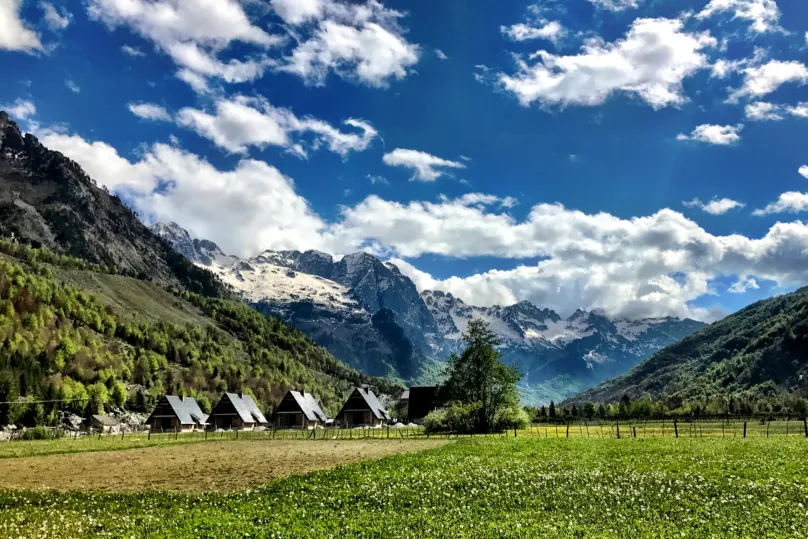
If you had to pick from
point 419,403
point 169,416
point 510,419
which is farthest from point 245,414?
point 510,419

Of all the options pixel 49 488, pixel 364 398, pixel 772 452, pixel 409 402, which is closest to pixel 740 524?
pixel 772 452

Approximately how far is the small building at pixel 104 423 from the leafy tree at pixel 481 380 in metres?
110

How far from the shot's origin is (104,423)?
162125 mm

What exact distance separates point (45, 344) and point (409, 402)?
125548 mm

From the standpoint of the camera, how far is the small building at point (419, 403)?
573 feet

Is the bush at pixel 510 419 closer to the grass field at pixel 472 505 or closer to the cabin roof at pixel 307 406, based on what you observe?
the grass field at pixel 472 505

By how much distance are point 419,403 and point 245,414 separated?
5501 cm

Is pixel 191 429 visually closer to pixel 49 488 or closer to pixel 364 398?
pixel 364 398

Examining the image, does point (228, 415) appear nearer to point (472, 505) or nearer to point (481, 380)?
point (481, 380)

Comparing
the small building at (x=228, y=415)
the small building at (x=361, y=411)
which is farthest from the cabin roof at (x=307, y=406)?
the small building at (x=228, y=415)

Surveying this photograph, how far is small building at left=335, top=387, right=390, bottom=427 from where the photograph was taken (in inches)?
6526

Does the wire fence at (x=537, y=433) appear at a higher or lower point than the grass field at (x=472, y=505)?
lower

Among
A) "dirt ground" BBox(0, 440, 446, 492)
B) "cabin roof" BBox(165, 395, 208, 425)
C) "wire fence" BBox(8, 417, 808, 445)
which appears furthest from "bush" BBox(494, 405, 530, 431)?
"cabin roof" BBox(165, 395, 208, 425)

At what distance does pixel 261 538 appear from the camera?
16.5m
